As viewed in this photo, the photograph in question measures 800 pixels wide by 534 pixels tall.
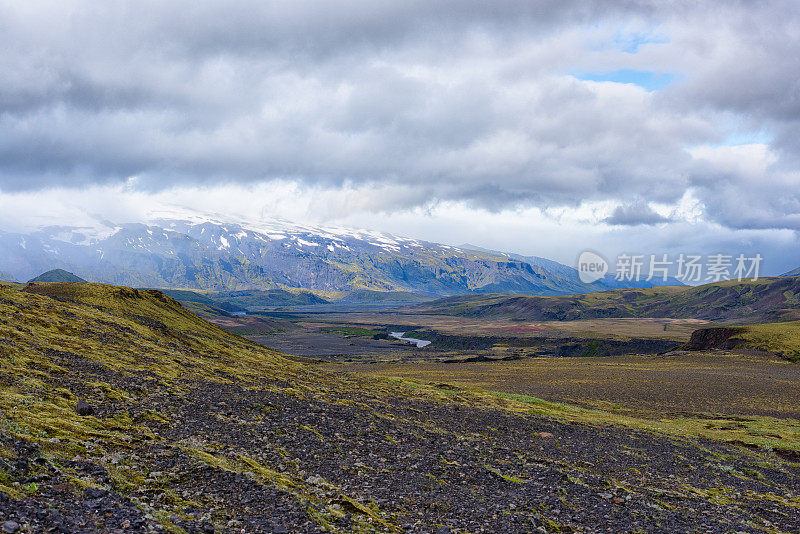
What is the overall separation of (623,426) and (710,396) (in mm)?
33551

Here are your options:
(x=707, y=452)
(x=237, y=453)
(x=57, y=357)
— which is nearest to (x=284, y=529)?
(x=237, y=453)

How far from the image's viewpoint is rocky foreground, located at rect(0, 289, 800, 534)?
12.0 metres

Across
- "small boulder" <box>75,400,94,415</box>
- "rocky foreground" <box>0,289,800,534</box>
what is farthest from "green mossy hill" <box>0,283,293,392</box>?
"small boulder" <box>75,400,94,415</box>

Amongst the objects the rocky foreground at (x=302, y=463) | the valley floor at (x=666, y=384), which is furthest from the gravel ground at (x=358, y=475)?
the valley floor at (x=666, y=384)

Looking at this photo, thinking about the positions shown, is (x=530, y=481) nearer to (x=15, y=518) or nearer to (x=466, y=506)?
(x=466, y=506)

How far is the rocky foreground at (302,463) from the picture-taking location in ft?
39.3

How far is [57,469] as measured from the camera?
12.0m

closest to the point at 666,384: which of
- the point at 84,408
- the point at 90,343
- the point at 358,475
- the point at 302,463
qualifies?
the point at 358,475

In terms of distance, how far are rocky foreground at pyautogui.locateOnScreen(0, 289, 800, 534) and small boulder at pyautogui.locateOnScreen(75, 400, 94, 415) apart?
0.06 metres

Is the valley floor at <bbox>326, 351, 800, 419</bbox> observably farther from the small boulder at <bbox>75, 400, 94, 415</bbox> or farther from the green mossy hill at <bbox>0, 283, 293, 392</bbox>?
the small boulder at <bbox>75, 400, 94, 415</bbox>

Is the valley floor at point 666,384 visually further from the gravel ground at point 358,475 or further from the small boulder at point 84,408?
the small boulder at point 84,408

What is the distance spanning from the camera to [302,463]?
1819cm

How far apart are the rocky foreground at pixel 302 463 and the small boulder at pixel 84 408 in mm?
63

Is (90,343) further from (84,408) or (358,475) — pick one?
(358,475)
